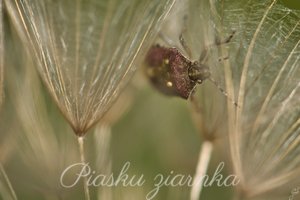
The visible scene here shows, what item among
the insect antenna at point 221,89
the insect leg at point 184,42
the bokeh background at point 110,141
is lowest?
the bokeh background at point 110,141

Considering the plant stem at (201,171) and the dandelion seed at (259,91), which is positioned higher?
the dandelion seed at (259,91)

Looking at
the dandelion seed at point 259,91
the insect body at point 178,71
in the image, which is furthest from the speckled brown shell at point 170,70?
the dandelion seed at point 259,91

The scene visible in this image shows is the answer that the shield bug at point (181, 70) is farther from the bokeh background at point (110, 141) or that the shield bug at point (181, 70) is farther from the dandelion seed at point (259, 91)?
the bokeh background at point (110, 141)

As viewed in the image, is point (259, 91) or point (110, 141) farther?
point (110, 141)

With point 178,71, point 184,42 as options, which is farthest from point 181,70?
point 184,42

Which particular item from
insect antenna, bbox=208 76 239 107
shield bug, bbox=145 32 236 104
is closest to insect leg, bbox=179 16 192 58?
shield bug, bbox=145 32 236 104

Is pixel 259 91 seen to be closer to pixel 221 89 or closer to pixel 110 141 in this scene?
pixel 221 89

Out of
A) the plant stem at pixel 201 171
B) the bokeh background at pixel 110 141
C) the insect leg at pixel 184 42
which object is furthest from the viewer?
the bokeh background at pixel 110 141

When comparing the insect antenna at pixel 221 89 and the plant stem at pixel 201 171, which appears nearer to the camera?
the insect antenna at pixel 221 89

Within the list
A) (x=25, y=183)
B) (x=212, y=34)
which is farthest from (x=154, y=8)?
(x=25, y=183)
